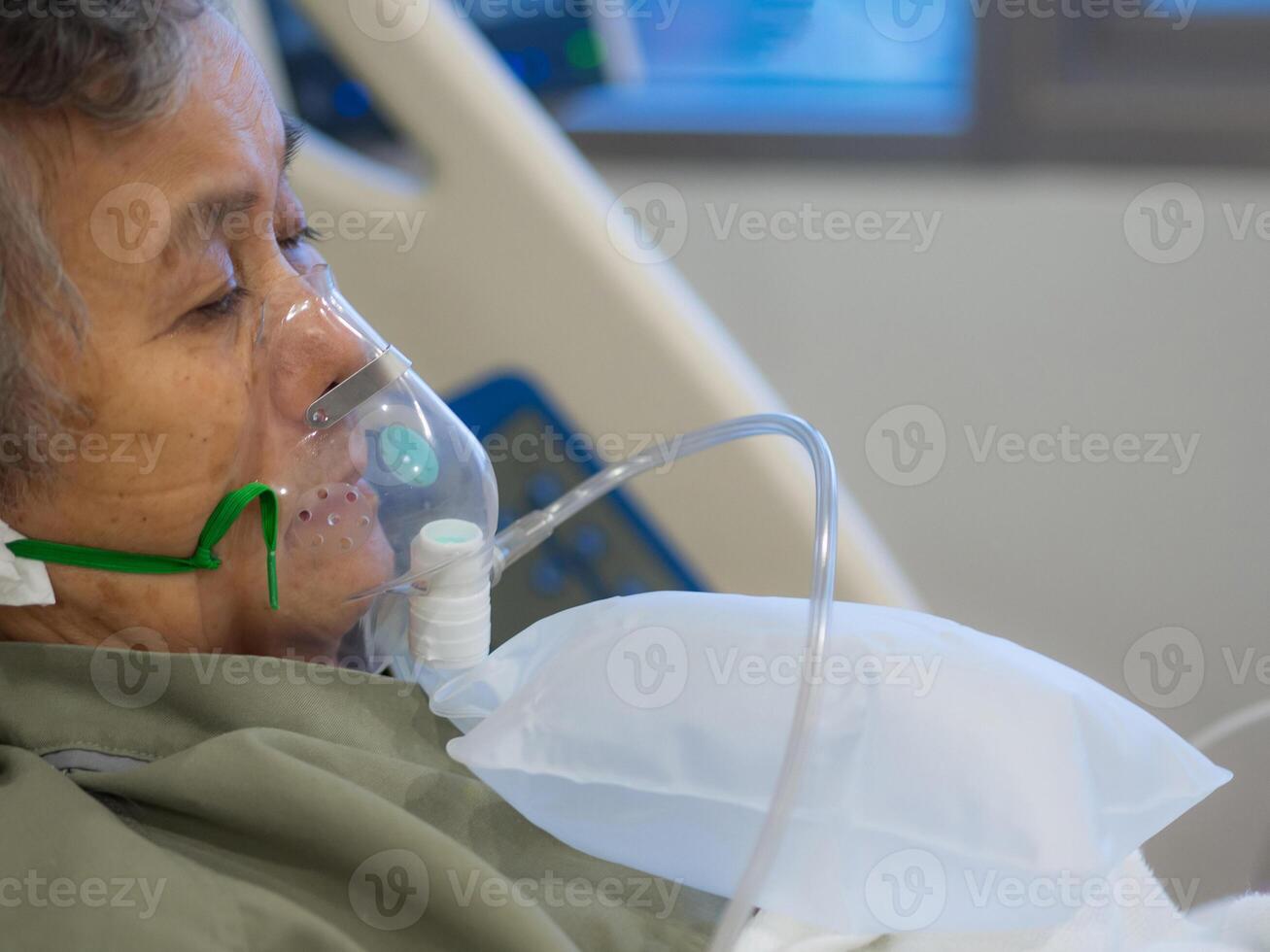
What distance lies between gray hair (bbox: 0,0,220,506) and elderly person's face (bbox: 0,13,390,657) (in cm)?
1

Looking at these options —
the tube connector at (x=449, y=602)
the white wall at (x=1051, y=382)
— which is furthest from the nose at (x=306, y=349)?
the white wall at (x=1051, y=382)

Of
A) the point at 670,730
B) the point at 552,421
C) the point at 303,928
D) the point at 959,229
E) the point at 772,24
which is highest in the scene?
the point at 772,24

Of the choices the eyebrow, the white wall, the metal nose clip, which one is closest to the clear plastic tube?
the metal nose clip

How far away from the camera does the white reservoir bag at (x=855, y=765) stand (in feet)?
2.87

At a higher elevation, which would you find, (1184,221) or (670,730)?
(1184,221)

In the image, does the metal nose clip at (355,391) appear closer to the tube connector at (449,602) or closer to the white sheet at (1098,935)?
the tube connector at (449,602)

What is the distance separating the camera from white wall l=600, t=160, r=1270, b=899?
2039 mm

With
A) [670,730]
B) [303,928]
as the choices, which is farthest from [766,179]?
[303,928]

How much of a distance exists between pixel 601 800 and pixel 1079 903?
1.10ft

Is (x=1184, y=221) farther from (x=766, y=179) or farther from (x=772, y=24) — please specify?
(x=772, y=24)

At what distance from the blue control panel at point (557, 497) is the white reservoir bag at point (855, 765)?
1.24 ft

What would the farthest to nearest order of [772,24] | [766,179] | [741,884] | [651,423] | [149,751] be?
[772,24]
[766,179]
[651,423]
[149,751]
[741,884]

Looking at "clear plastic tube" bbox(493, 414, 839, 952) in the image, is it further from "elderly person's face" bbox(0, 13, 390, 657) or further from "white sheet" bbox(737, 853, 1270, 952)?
"elderly person's face" bbox(0, 13, 390, 657)

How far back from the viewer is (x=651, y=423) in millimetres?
1342
